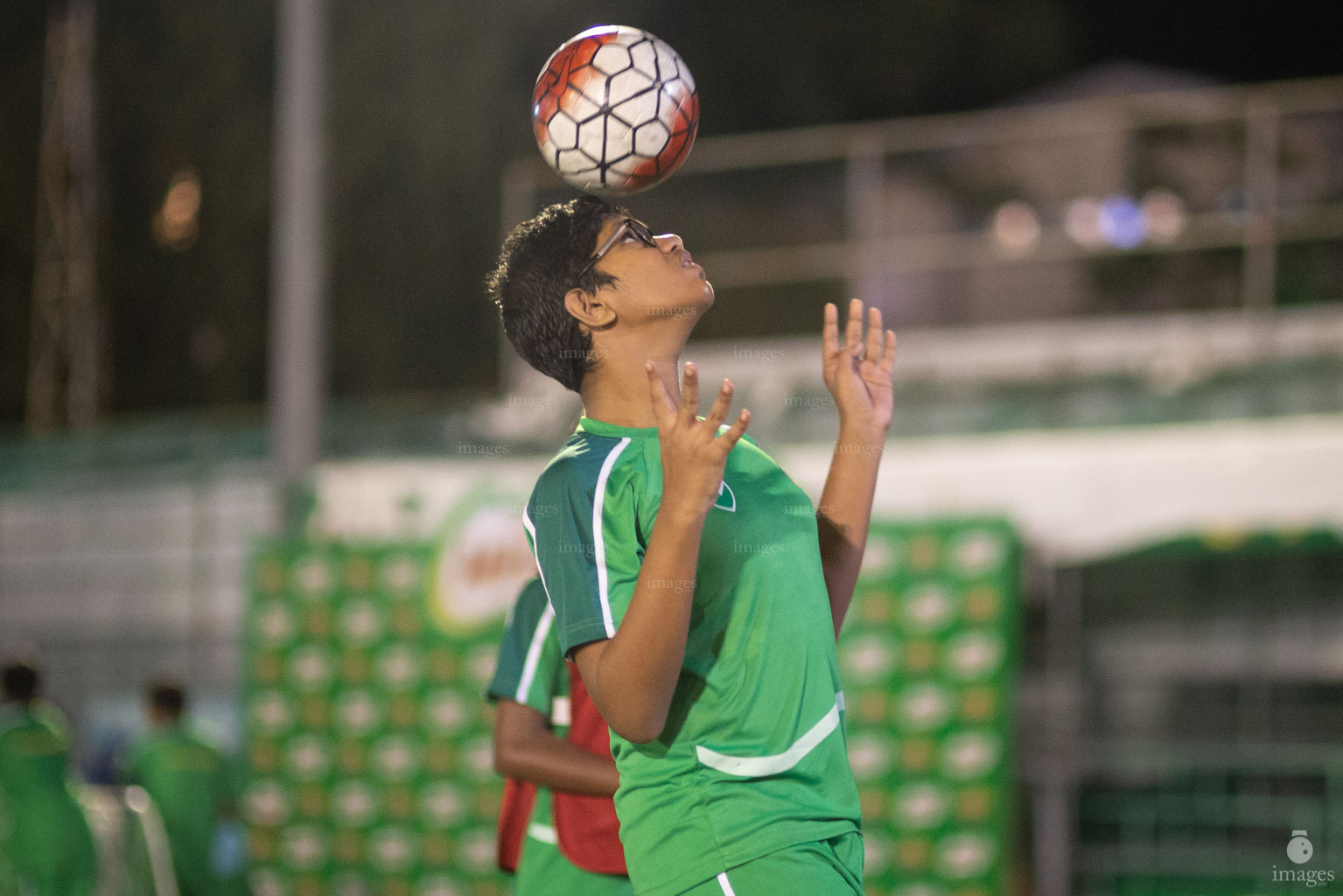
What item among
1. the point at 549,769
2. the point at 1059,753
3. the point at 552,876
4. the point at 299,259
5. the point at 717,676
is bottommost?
the point at 1059,753

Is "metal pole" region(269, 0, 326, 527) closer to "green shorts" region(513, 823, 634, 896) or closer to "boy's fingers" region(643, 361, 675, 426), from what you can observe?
"green shorts" region(513, 823, 634, 896)

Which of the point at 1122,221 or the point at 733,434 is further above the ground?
the point at 1122,221

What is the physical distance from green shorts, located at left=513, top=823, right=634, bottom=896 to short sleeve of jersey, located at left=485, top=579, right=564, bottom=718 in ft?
1.00

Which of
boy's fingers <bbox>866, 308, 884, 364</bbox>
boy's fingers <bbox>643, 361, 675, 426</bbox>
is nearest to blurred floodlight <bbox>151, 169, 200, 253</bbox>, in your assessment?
boy's fingers <bbox>866, 308, 884, 364</bbox>

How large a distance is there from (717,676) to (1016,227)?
9618 millimetres

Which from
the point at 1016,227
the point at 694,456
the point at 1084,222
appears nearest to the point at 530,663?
the point at 694,456

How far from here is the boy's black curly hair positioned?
2.61m

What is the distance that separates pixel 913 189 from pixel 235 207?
582 inches

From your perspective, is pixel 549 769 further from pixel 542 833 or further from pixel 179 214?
pixel 179 214

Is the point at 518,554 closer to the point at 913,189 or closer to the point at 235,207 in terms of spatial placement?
the point at 913,189

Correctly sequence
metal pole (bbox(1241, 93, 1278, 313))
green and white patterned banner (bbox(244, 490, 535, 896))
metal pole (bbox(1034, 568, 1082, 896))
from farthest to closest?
metal pole (bbox(1241, 93, 1278, 313)) < green and white patterned banner (bbox(244, 490, 535, 896)) < metal pole (bbox(1034, 568, 1082, 896))

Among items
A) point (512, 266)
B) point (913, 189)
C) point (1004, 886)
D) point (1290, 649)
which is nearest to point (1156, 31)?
point (913, 189)

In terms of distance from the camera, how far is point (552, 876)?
3.59 meters

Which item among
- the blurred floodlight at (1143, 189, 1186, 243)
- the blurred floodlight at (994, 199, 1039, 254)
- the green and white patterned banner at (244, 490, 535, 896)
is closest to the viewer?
the green and white patterned banner at (244, 490, 535, 896)
